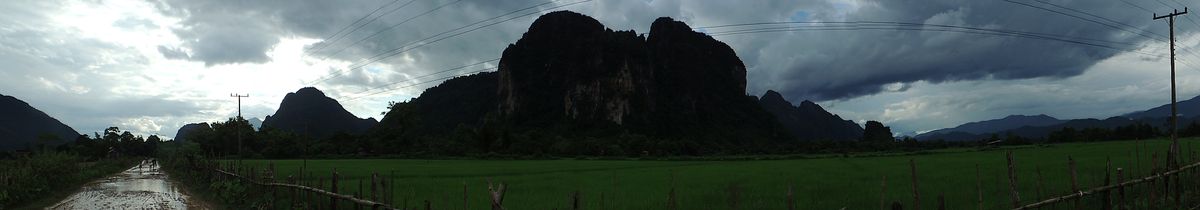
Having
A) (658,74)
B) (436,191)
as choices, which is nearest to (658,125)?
(658,74)

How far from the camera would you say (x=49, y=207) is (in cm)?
1416

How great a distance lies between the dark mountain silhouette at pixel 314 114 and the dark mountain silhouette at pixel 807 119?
331 feet

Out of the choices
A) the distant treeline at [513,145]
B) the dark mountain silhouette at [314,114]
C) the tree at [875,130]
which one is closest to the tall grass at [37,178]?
the distant treeline at [513,145]

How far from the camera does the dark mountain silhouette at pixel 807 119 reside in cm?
16350

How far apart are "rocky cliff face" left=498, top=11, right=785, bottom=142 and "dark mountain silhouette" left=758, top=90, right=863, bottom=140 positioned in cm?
3249

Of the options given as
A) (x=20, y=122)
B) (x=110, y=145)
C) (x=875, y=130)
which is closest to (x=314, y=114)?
(x=20, y=122)

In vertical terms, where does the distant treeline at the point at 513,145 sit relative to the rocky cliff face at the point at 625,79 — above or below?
below

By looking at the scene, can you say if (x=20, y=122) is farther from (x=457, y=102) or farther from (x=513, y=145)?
(x=513, y=145)

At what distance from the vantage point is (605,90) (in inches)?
3720

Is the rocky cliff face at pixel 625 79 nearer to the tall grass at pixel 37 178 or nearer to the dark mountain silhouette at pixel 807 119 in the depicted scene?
the dark mountain silhouette at pixel 807 119

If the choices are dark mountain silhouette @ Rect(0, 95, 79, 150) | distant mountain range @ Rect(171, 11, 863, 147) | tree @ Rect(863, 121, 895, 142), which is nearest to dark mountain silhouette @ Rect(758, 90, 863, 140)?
distant mountain range @ Rect(171, 11, 863, 147)

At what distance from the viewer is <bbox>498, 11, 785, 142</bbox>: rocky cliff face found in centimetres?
9600

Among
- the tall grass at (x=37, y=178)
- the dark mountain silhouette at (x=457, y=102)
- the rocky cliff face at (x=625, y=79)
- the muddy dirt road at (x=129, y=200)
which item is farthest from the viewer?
the dark mountain silhouette at (x=457, y=102)

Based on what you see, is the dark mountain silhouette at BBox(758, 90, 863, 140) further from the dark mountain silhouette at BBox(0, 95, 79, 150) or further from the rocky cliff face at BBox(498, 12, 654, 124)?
the dark mountain silhouette at BBox(0, 95, 79, 150)
